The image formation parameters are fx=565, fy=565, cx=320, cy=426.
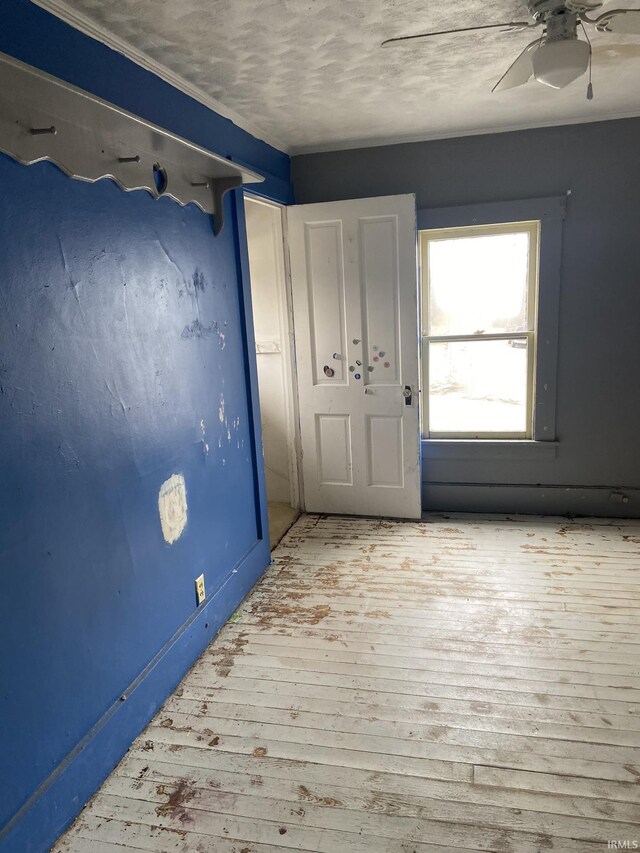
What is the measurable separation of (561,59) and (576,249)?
6.38 feet

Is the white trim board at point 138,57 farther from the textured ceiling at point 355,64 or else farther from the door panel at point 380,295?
the door panel at point 380,295

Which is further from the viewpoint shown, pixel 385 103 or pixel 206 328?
pixel 385 103

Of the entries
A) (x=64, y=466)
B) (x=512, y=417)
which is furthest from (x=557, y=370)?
(x=64, y=466)

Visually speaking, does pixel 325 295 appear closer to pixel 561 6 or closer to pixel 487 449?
pixel 487 449

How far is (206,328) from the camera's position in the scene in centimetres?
270

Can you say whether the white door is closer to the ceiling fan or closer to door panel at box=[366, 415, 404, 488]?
door panel at box=[366, 415, 404, 488]

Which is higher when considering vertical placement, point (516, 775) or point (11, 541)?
point (11, 541)

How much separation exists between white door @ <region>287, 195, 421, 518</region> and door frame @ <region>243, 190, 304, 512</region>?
0.18 ft

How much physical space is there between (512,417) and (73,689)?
10.5 feet

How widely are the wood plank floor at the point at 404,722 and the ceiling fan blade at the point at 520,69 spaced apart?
92.7 inches

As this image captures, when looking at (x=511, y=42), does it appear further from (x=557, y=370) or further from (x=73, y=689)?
(x=73, y=689)

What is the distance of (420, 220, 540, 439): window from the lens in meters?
3.80

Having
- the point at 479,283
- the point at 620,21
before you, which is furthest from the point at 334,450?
the point at 620,21

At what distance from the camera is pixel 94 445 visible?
1.90 meters
